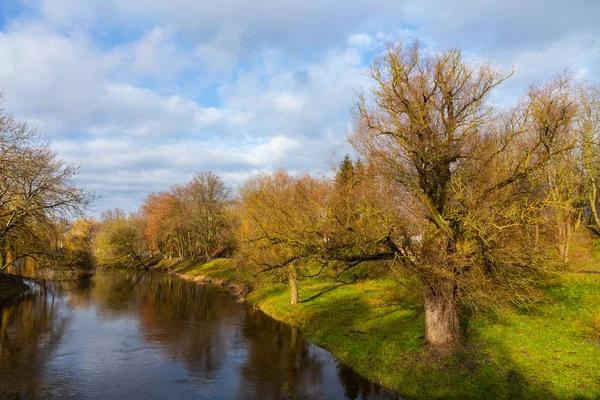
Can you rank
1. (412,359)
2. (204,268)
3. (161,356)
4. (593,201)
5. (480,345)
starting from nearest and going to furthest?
(412,359)
(480,345)
(161,356)
(593,201)
(204,268)

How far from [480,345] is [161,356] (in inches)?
605

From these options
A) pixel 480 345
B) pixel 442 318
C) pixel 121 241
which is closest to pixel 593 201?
pixel 480 345

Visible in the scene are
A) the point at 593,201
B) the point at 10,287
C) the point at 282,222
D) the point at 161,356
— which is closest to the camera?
the point at 161,356

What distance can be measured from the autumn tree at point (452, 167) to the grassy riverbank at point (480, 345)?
169cm

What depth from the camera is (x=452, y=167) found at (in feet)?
55.2

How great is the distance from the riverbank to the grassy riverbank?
27081mm

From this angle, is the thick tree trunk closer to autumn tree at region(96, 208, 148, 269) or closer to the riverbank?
the riverbank

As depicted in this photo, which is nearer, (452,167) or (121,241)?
(452,167)

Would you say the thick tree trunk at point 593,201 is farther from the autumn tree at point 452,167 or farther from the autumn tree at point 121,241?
the autumn tree at point 121,241

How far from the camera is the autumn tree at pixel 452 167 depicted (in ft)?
49.2

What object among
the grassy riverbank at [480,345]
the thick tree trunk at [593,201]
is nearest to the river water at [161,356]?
the grassy riverbank at [480,345]

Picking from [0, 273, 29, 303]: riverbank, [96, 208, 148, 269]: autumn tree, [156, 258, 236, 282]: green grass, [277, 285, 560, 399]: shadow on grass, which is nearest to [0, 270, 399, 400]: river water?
[277, 285, 560, 399]: shadow on grass

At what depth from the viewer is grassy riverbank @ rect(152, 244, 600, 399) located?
13.8 m

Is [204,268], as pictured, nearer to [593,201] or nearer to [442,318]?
[593,201]
